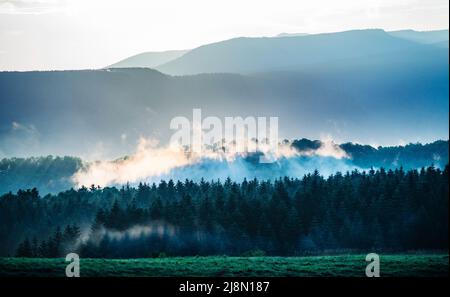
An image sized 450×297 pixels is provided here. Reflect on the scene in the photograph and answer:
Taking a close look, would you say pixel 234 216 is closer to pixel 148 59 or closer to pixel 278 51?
pixel 278 51

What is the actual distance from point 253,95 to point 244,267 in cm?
898

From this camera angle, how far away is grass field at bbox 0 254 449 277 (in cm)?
2288

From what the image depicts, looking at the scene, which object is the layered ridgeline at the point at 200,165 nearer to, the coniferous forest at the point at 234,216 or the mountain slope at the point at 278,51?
the coniferous forest at the point at 234,216

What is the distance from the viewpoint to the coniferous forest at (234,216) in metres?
29.7

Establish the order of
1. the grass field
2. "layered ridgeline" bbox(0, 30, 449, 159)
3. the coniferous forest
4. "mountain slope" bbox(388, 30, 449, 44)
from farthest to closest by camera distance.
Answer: "layered ridgeline" bbox(0, 30, 449, 159), the coniferous forest, "mountain slope" bbox(388, 30, 449, 44), the grass field

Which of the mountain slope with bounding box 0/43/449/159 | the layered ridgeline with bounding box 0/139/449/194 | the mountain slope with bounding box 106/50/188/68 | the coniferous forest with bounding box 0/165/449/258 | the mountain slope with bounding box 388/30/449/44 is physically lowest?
the coniferous forest with bounding box 0/165/449/258

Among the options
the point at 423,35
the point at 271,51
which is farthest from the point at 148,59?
the point at 423,35

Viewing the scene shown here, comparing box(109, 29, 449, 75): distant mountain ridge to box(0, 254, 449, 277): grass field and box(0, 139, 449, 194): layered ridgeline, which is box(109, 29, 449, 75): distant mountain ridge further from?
box(0, 254, 449, 277): grass field

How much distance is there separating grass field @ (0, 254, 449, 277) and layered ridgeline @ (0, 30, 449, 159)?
696 cm

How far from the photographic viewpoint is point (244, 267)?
24.1m

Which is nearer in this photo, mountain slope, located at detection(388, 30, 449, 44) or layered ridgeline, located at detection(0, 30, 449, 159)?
mountain slope, located at detection(388, 30, 449, 44)

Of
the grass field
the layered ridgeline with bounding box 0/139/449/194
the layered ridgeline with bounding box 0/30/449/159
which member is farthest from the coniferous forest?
the grass field
